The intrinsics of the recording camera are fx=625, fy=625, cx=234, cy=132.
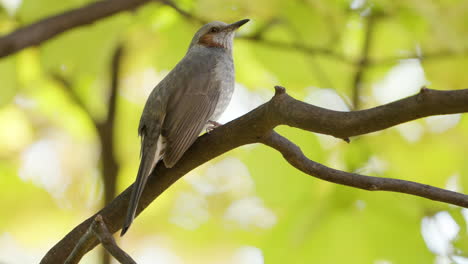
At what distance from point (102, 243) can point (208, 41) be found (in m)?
2.32

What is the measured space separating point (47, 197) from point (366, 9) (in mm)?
2485

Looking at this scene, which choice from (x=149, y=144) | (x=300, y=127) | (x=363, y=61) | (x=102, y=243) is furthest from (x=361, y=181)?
(x=363, y=61)

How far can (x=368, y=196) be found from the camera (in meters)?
3.08

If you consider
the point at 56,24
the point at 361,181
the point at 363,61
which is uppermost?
the point at 361,181

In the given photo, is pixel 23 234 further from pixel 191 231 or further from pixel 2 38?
pixel 2 38

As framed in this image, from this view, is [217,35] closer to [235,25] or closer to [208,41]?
[208,41]

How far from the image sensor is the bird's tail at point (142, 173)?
7.98 feet

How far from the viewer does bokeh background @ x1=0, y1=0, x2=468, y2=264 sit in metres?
3.01

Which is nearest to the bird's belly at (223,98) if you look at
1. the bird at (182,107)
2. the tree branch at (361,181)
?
the bird at (182,107)

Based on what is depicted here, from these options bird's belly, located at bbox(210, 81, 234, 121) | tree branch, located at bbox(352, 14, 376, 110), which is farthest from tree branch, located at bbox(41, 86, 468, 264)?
tree branch, located at bbox(352, 14, 376, 110)

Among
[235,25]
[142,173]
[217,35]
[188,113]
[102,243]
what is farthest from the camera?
[217,35]

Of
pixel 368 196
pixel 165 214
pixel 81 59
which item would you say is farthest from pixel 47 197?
pixel 368 196

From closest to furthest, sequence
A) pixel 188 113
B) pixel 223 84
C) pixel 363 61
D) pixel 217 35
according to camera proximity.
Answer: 1. pixel 188 113
2. pixel 223 84
3. pixel 363 61
4. pixel 217 35

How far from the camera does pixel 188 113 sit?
3170 mm
